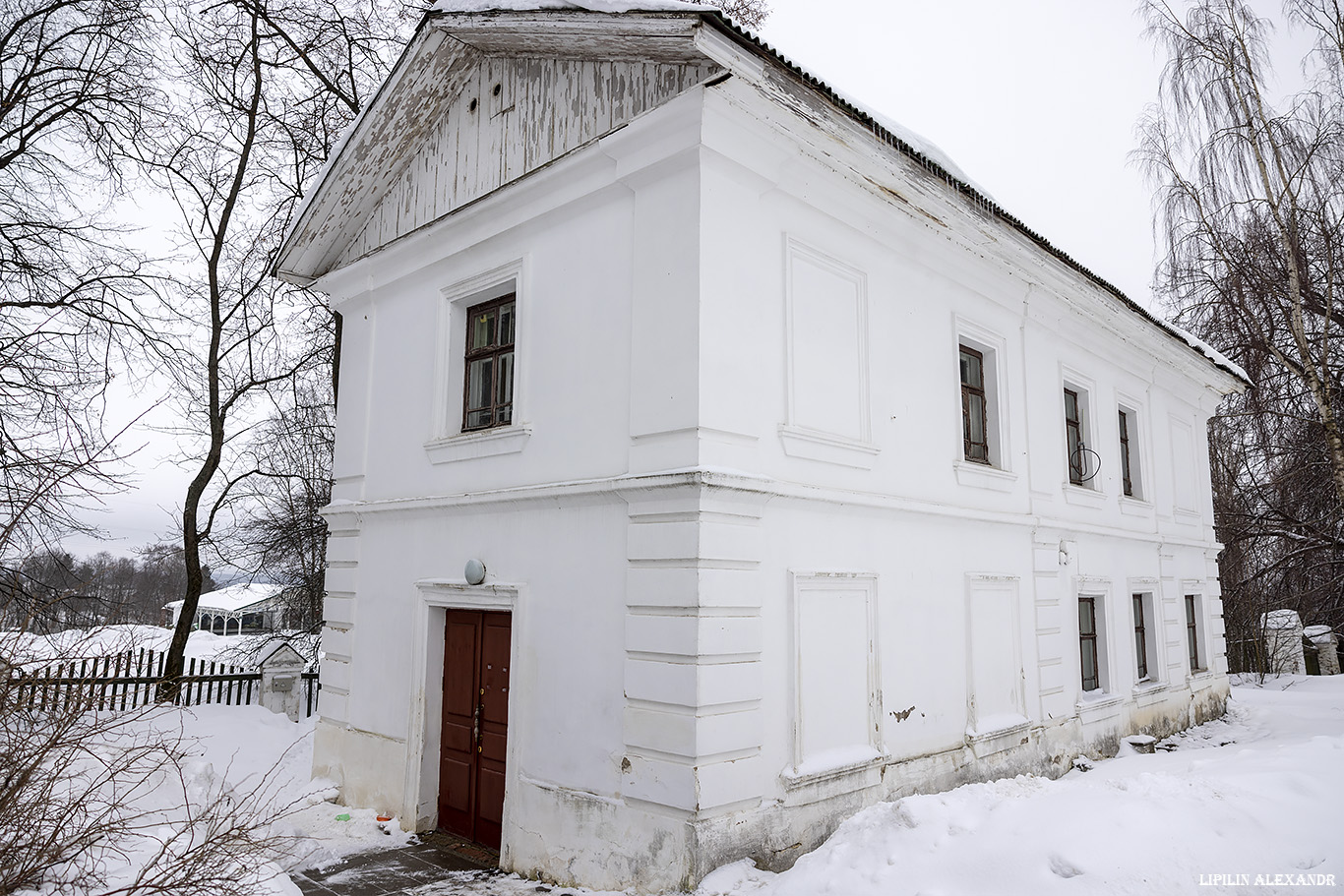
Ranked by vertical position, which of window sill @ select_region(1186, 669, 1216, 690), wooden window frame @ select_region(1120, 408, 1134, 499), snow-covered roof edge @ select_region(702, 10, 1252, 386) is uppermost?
snow-covered roof edge @ select_region(702, 10, 1252, 386)

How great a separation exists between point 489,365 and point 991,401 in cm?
599

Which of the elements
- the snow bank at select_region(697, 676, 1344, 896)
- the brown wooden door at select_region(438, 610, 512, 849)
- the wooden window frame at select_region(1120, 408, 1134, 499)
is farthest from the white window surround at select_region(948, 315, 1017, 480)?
the brown wooden door at select_region(438, 610, 512, 849)

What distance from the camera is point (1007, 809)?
20.2ft

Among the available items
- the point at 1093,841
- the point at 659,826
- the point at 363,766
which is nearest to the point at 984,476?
the point at 1093,841

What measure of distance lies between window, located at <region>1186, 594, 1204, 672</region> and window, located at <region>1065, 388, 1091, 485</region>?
513 centimetres

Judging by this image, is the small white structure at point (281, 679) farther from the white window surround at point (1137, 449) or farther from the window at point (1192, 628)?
the window at point (1192, 628)

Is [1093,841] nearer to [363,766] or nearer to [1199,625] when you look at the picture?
[363,766]

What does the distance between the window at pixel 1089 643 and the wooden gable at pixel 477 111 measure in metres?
9.26

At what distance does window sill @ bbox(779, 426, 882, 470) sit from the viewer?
7.35 meters

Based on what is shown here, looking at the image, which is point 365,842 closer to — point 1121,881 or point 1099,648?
point 1121,881

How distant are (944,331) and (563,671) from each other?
564cm

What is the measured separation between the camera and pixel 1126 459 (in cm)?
1420

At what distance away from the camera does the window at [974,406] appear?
1012 cm

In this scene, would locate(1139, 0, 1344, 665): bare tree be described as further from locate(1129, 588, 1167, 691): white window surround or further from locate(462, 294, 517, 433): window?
locate(462, 294, 517, 433): window
